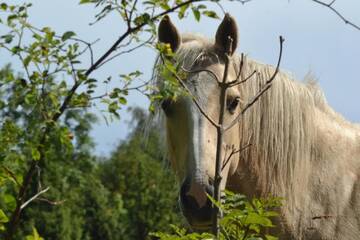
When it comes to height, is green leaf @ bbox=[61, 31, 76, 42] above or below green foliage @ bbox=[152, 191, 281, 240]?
above

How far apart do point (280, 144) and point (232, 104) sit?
37 cm

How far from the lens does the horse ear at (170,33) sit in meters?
5.00

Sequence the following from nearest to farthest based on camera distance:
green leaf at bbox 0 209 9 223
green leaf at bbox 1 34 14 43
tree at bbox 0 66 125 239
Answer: green leaf at bbox 0 209 9 223
green leaf at bbox 1 34 14 43
tree at bbox 0 66 125 239

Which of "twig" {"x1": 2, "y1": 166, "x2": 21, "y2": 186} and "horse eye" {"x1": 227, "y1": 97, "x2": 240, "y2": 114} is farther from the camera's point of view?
"horse eye" {"x1": 227, "y1": 97, "x2": 240, "y2": 114}

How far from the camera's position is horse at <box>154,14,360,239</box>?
476 centimetres

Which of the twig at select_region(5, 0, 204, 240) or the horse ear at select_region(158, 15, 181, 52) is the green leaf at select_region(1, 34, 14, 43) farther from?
the horse ear at select_region(158, 15, 181, 52)

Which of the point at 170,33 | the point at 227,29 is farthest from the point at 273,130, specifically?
the point at 170,33

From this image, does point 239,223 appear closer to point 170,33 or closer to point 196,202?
point 196,202

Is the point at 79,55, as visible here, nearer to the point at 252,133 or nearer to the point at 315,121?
the point at 252,133

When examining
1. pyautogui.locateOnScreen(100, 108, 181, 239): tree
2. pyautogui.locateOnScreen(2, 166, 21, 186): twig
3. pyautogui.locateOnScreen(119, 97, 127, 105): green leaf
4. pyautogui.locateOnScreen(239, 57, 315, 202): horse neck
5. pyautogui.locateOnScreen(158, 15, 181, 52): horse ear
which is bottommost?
pyautogui.locateOnScreen(2, 166, 21, 186): twig

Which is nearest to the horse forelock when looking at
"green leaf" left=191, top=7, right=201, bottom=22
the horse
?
the horse

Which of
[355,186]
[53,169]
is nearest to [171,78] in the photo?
[355,186]

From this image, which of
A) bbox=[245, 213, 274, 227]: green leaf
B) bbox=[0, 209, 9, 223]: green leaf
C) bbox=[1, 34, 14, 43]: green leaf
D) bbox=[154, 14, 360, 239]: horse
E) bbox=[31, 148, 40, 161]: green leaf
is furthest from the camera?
bbox=[154, 14, 360, 239]: horse

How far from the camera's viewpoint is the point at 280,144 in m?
4.91
